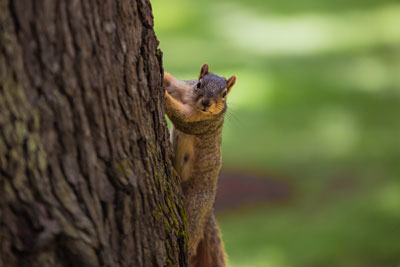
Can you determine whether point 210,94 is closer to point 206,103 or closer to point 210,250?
point 206,103

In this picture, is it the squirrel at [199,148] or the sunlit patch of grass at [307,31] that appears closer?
the squirrel at [199,148]

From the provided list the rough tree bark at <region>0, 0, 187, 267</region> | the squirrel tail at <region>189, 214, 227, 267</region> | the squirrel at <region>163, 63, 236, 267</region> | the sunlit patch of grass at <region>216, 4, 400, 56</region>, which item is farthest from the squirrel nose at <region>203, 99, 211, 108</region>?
the sunlit patch of grass at <region>216, 4, 400, 56</region>

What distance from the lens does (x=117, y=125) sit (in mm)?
2256

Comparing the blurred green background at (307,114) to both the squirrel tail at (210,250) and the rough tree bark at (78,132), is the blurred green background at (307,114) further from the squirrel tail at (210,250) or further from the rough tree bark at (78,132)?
the rough tree bark at (78,132)

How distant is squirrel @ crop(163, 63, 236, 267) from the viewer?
3381 millimetres

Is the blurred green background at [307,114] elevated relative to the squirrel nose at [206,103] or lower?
elevated

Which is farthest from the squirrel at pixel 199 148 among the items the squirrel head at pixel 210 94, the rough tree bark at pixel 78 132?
the rough tree bark at pixel 78 132

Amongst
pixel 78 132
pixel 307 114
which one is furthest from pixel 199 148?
pixel 307 114

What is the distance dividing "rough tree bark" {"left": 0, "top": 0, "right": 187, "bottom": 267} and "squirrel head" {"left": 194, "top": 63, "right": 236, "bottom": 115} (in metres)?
0.91

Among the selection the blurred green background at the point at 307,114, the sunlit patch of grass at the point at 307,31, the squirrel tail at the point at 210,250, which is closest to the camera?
the squirrel tail at the point at 210,250

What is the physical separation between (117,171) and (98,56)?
448 millimetres

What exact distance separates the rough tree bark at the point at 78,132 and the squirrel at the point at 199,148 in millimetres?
876

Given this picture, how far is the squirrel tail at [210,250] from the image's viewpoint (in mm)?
3590

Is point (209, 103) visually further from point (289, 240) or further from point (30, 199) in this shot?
point (289, 240)
